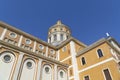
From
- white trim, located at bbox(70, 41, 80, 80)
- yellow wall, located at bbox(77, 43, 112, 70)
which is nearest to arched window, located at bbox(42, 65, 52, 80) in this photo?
white trim, located at bbox(70, 41, 80, 80)

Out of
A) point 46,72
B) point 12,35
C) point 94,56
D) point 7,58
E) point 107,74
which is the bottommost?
point 107,74

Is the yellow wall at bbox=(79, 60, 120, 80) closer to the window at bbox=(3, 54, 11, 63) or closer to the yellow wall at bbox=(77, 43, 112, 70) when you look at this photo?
the yellow wall at bbox=(77, 43, 112, 70)


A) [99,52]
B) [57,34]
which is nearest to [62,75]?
[99,52]

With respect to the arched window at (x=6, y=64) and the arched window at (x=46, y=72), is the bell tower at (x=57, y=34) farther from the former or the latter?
the arched window at (x=6, y=64)

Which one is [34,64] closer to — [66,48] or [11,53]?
[11,53]

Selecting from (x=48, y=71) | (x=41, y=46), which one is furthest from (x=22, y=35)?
(x=48, y=71)

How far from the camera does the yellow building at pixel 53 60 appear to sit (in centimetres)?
1445

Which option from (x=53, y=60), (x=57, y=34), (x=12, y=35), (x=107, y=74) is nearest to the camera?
(x=107, y=74)

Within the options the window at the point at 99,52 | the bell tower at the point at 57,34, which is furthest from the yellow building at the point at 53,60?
the bell tower at the point at 57,34

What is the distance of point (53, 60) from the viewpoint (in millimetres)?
18891

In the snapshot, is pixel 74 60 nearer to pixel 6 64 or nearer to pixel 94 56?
pixel 94 56

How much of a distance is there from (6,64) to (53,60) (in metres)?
7.55

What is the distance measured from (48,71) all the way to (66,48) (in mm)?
7906

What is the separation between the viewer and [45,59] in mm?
18203
